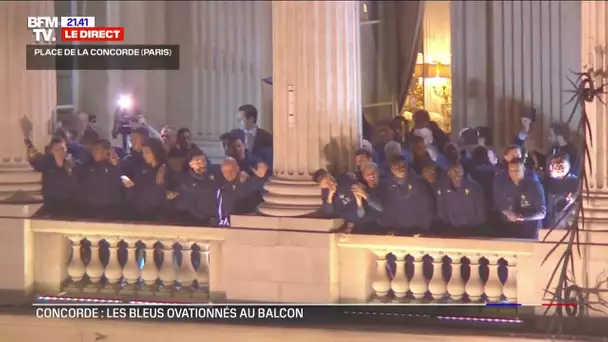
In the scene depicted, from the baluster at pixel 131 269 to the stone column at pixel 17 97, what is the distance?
39.2 inches

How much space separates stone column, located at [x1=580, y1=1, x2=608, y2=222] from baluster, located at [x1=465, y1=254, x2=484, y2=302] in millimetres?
873

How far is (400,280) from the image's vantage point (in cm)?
870

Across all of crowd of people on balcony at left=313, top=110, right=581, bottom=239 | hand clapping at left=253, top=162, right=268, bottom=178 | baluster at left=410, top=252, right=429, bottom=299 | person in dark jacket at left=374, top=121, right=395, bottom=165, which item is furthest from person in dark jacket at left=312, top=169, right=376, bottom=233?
person in dark jacket at left=374, top=121, right=395, bottom=165

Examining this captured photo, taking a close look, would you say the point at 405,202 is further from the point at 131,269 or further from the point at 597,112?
the point at 131,269

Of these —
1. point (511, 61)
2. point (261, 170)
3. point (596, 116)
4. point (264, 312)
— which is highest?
point (511, 61)

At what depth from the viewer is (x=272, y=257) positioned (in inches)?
352

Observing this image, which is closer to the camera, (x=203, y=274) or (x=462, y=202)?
(x=462, y=202)

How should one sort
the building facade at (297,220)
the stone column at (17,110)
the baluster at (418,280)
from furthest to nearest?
the stone column at (17,110)
the baluster at (418,280)
the building facade at (297,220)

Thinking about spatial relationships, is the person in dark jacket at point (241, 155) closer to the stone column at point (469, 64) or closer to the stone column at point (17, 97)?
the stone column at point (17, 97)

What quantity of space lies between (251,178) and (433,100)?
467 centimetres

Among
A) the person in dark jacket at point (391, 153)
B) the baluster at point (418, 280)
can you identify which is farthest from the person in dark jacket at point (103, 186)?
the baluster at point (418, 280)

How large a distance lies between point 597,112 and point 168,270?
3434 mm

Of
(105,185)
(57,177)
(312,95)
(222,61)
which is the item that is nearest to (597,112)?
(312,95)

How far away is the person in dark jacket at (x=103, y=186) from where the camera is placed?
9633 millimetres
